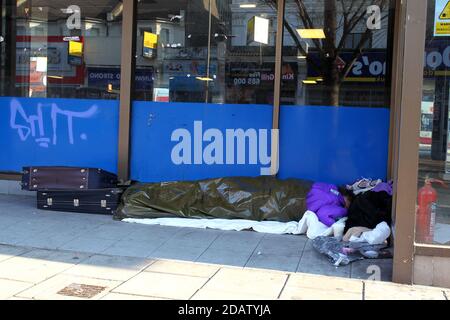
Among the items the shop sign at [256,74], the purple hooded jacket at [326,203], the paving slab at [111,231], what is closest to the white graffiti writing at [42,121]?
the paving slab at [111,231]

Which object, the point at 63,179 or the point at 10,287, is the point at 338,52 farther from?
the point at 10,287

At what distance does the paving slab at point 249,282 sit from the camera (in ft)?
14.5

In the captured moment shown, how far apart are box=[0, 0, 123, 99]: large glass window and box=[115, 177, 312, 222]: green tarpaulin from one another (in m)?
1.87

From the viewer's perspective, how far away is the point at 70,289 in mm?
4367

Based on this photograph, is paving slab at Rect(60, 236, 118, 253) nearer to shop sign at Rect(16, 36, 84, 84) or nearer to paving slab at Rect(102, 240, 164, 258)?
paving slab at Rect(102, 240, 164, 258)

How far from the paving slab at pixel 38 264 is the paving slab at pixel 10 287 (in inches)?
3.2

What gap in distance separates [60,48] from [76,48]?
262 millimetres

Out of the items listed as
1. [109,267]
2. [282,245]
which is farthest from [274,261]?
[109,267]

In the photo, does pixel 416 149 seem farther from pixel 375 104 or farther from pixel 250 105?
pixel 250 105

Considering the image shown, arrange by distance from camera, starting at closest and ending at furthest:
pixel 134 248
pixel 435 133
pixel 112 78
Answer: pixel 435 133, pixel 134 248, pixel 112 78

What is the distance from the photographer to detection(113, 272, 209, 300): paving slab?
14.1ft

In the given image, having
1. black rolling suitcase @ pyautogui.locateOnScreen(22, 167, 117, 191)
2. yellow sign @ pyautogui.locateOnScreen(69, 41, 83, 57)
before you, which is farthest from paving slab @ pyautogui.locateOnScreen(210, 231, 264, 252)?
yellow sign @ pyautogui.locateOnScreen(69, 41, 83, 57)

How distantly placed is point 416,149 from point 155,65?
451cm

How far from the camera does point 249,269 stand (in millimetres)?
5043
